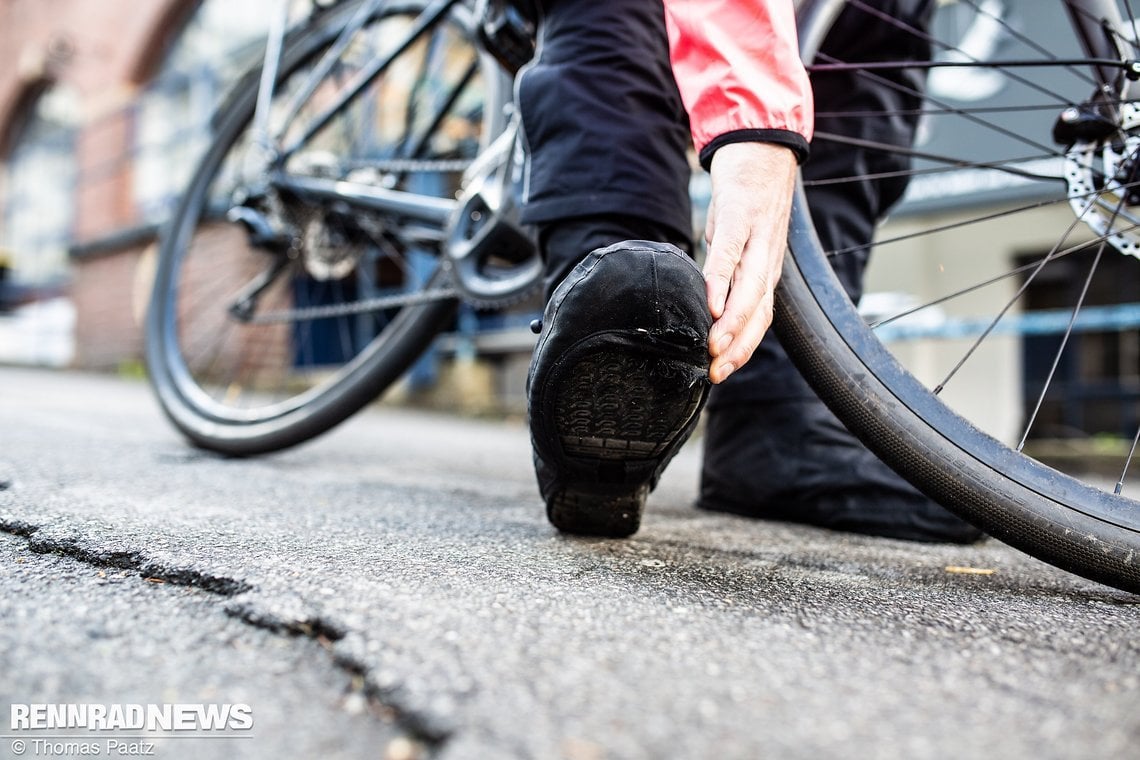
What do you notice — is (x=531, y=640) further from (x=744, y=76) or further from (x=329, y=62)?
(x=329, y=62)

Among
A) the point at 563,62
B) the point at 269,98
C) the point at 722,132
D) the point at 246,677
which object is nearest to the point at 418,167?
the point at 269,98

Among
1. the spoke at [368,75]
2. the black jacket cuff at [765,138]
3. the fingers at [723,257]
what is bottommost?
the fingers at [723,257]

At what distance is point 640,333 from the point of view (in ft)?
2.29

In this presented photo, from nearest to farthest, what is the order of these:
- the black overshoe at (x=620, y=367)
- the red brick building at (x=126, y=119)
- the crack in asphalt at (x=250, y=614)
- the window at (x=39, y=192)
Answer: the crack in asphalt at (x=250, y=614)
the black overshoe at (x=620, y=367)
the red brick building at (x=126, y=119)
the window at (x=39, y=192)

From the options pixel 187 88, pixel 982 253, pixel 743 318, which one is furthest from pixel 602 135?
pixel 187 88

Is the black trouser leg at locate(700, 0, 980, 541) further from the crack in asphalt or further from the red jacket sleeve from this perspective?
the crack in asphalt

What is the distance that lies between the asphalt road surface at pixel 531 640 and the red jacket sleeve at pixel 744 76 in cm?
44

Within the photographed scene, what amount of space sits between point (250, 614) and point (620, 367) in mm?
370

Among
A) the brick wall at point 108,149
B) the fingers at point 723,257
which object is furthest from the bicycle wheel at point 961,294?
the brick wall at point 108,149

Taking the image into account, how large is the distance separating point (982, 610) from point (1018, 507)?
105 mm

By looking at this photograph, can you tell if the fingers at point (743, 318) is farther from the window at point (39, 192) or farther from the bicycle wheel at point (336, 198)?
the window at point (39, 192)

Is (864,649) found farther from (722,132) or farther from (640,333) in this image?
(722,132)

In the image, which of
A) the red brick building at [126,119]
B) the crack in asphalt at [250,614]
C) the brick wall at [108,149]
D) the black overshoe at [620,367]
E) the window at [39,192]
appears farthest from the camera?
the window at [39,192]

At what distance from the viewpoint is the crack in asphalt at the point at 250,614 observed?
48cm
